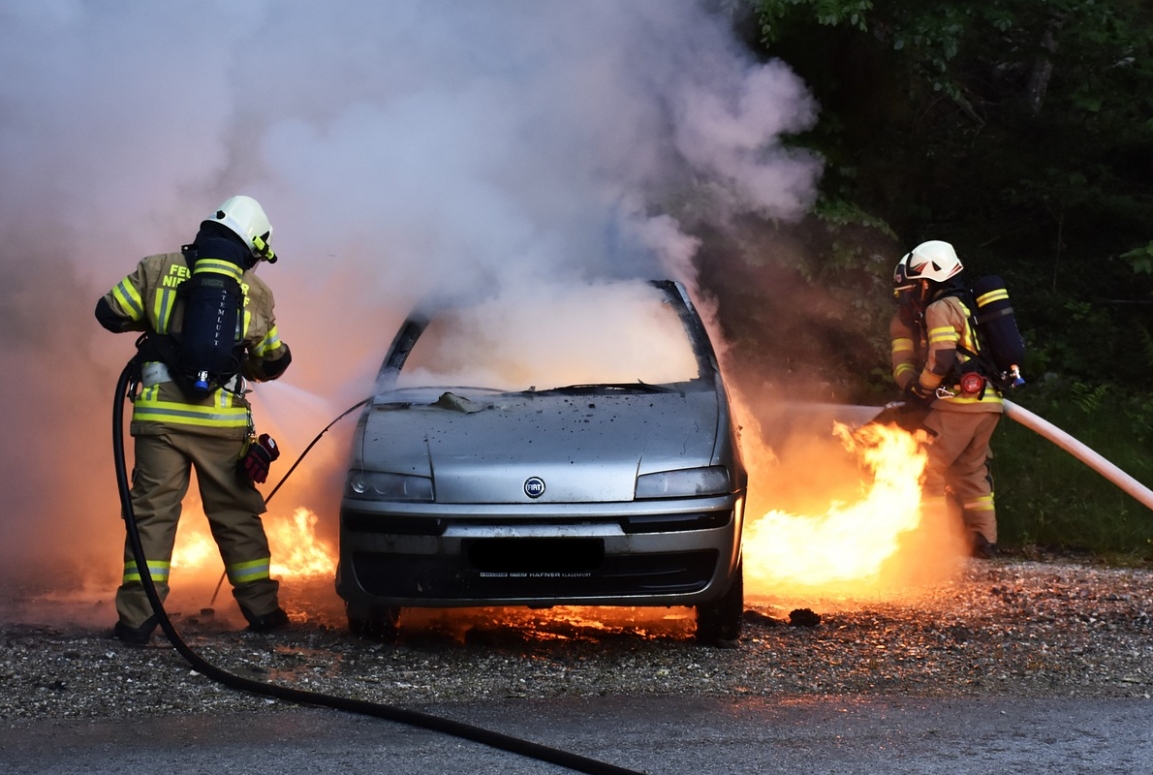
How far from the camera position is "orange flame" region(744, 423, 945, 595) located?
279 inches

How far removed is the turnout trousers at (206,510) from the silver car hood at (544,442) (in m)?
0.72

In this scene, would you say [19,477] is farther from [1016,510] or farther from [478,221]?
[1016,510]

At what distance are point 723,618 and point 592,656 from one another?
532mm

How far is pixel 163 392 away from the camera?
5.72m

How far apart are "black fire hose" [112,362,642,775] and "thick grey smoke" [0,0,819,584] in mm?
1247

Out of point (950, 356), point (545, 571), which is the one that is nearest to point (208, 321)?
point (545, 571)

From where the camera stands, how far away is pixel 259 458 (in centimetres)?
584

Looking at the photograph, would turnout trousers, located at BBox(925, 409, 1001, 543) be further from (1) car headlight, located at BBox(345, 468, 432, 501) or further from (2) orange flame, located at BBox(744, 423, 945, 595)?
(1) car headlight, located at BBox(345, 468, 432, 501)

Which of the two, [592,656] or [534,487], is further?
[592,656]

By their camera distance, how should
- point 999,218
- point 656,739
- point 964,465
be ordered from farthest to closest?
point 999,218 < point 964,465 < point 656,739

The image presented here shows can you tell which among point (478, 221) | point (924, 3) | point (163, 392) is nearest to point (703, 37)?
point (924, 3)

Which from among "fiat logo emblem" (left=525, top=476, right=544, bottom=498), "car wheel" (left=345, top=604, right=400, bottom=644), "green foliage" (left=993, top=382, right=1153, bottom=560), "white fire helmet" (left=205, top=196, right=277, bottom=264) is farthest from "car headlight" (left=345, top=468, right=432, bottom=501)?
"green foliage" (left=993, top=382, right=1153, bottom=560)

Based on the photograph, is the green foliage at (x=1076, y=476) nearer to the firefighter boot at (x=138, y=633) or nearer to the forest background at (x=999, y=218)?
the forest background at (x=999, y=218)

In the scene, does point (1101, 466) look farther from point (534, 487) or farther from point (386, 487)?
point (386, 487)
